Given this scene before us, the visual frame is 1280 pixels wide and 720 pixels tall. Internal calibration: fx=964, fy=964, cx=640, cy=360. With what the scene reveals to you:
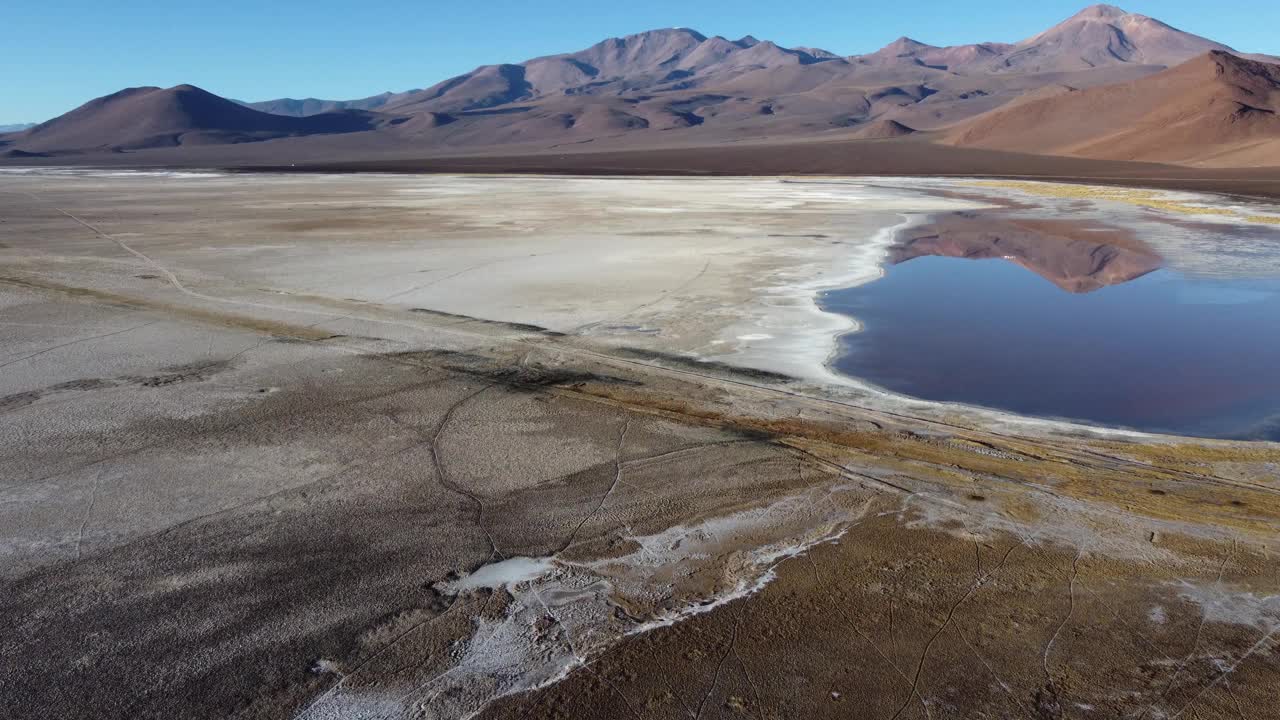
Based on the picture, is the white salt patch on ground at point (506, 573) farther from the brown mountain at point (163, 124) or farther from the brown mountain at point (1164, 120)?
the brown mountain at point (163, 124)

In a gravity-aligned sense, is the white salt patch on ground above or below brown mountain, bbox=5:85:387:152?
below

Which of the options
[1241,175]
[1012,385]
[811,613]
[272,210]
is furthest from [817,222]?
[1241,175]

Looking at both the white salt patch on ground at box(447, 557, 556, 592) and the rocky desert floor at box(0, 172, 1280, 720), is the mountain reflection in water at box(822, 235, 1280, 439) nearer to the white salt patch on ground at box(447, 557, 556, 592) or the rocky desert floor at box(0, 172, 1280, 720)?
the rocky desert floor at box(0, 172, 1280, 720)

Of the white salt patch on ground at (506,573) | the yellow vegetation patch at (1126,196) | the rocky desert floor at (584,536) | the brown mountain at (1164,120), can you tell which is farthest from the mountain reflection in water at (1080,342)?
the brown mountain at (1164,120)

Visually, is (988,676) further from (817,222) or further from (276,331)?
(817,222)

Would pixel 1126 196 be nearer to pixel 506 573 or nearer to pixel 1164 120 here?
pixel 506 573

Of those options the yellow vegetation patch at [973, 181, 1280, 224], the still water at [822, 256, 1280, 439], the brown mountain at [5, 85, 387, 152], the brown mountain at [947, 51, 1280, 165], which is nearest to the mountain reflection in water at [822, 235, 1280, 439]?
the still water at [822, 256, 1280, 439]
